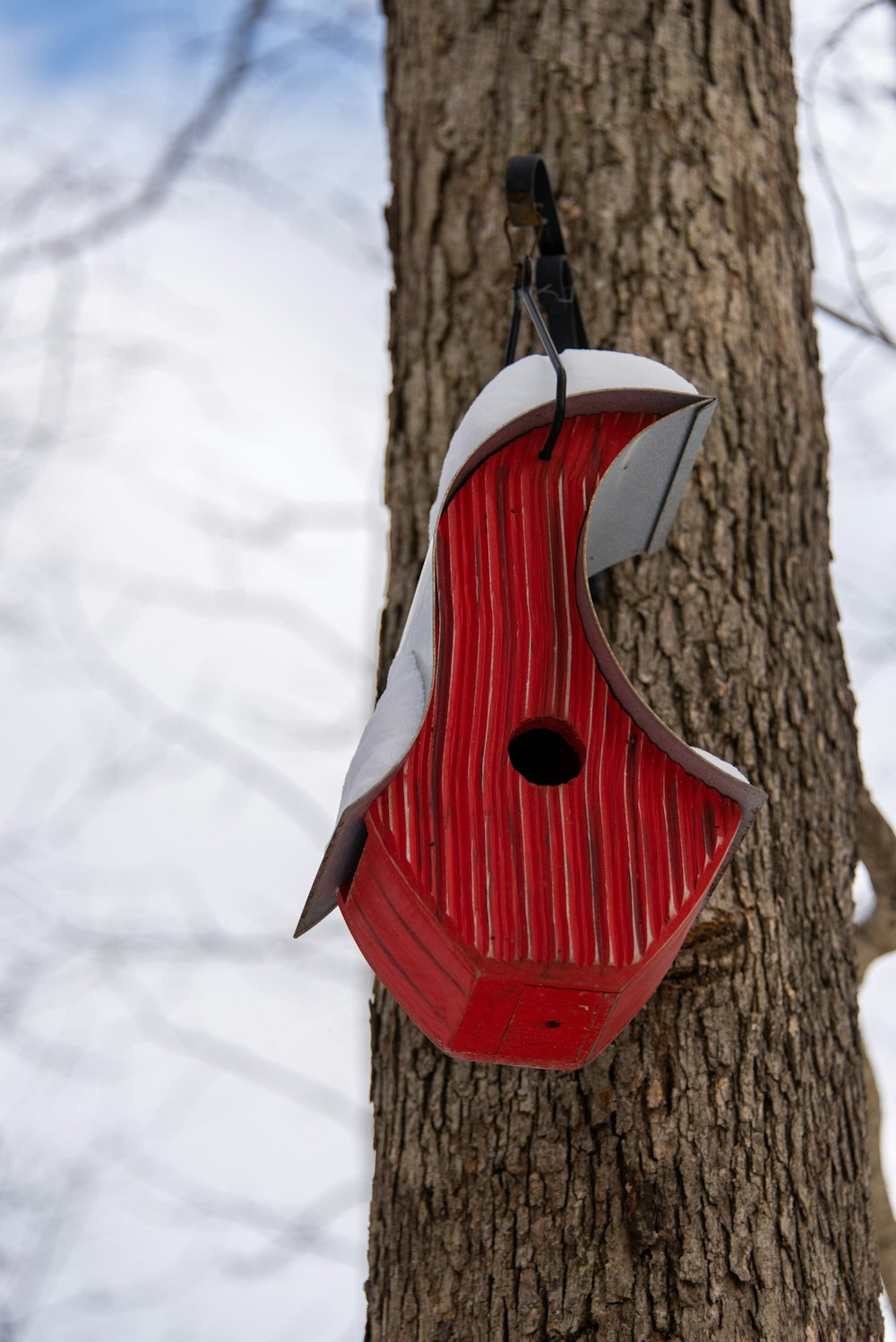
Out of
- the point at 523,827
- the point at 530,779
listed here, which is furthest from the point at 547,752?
the point at 523,827

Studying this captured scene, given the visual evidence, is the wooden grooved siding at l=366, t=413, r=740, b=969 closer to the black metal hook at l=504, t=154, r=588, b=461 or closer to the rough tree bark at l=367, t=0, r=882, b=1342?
the black metal hook at l=504, t=154, r=588, b=461

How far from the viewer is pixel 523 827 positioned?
124 centimetres

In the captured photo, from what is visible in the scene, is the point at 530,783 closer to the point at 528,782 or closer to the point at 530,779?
the point at 528,782

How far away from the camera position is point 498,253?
2.18m

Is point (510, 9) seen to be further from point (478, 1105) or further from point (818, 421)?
point (478, 1105)

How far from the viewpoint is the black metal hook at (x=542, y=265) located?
5.35 ft

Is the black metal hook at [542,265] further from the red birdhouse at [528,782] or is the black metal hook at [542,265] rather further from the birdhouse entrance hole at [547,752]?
the birdhouse entrance hole at [547,752]

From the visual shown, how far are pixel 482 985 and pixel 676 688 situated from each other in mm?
696

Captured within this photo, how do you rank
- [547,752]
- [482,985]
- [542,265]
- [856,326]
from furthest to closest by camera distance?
[856,326], [542,265], [547,752], [482,985]

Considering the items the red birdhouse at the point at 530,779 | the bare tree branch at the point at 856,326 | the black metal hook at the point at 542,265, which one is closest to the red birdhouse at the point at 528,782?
the red birdhouse at the point at 530,779

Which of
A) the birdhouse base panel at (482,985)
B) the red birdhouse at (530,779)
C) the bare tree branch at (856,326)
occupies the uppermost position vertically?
the bare tree branch at (856,326)

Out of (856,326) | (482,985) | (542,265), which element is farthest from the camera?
(856,326)

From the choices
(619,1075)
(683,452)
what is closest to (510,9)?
(683,452)

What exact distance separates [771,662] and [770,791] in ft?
0.63
